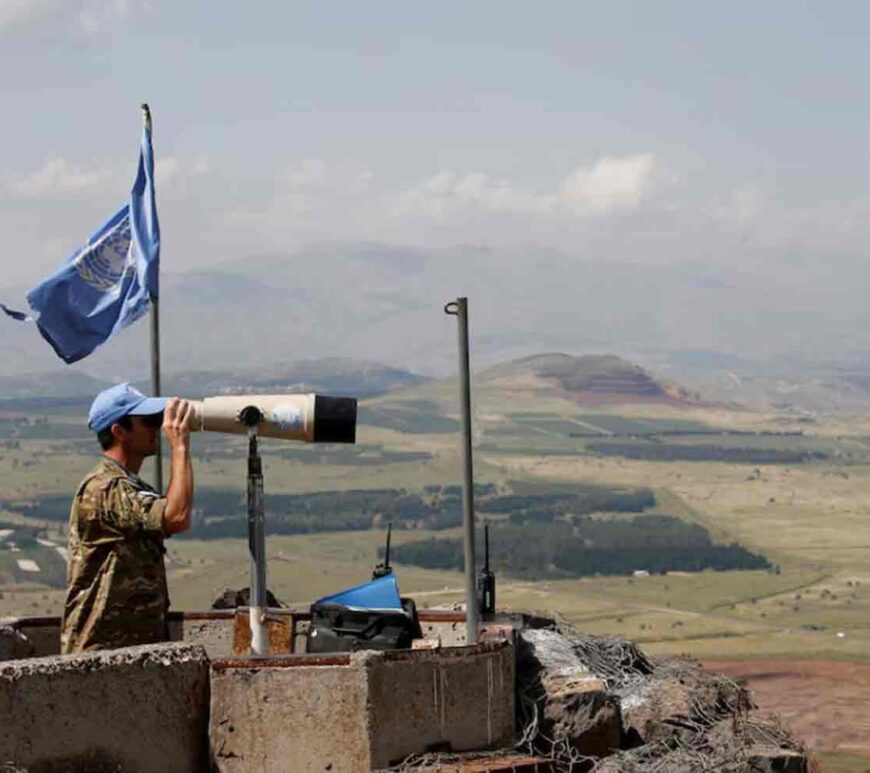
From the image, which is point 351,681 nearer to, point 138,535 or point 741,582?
point 138,535

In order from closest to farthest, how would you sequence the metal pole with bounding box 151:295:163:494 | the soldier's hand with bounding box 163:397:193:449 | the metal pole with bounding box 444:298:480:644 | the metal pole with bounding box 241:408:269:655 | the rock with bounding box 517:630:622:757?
the soldier's hand with bounding box 163:397:193:449 < the metal pole with bounding box 241:408:269:655 < the rock with bounding box 517:630:622:757 < the metal pole with bounding box 444:298:480:644 < the metal pole with bounding box 151:295:163:494

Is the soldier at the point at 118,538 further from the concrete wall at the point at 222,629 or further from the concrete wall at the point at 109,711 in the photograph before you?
the concrete wall at the point at 222,629

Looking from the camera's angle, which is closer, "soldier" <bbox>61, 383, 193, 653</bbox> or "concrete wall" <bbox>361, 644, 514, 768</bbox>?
"soldier" <bbox>61, 383, 193, 653</bbox>

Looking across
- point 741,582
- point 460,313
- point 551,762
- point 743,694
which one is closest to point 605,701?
point 551,762

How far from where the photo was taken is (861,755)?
305 feet

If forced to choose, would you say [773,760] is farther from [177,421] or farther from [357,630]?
[177,421]

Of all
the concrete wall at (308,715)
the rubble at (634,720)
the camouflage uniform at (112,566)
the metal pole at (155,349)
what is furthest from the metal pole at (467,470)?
the metal pole at (155,349)

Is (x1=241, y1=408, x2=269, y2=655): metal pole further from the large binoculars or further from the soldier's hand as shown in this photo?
the soldier's hand

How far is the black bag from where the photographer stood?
38.1ft

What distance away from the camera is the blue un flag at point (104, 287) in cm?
1770

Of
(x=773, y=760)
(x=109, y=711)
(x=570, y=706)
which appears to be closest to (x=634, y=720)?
(x=570, y=706)

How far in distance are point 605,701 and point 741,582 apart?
156 meters

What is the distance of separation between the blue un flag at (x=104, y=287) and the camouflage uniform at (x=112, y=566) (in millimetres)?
6911

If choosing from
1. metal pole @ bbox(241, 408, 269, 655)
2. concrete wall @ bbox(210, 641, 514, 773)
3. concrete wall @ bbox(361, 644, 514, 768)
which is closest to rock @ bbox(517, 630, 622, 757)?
concrete wall @ bbox(361, 644, 514, 768)
